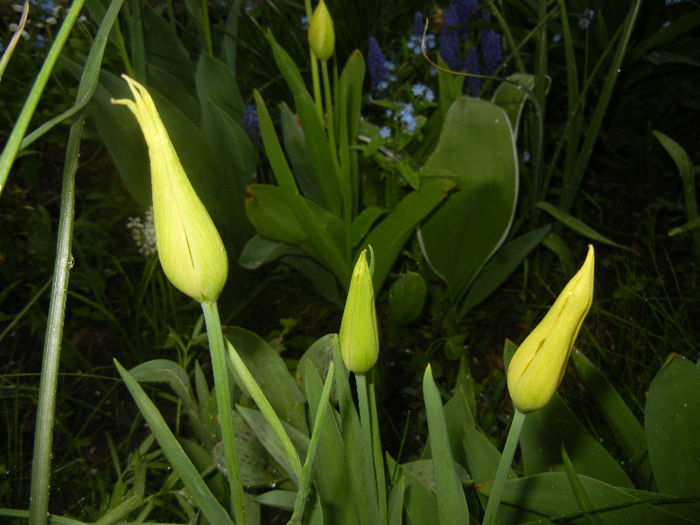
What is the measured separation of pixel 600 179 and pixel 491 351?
63 centimetres

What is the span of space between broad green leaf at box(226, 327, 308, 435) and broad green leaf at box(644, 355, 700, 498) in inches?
14.6

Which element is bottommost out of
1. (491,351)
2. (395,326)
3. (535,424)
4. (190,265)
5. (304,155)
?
(491,351)

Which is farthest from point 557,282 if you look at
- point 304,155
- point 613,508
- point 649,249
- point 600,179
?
point 613,508

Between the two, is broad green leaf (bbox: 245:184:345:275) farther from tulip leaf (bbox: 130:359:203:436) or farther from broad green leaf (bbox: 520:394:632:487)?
broad green leaf (bbox: 520:394:632:487)

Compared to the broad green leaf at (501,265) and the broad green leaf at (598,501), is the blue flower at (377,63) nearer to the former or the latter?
the broad green leaf at (501,265)

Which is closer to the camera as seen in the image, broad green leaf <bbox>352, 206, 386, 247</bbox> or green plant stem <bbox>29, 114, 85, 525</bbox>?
green plant stem <bbox>29, 114, 85, 525</bbox>

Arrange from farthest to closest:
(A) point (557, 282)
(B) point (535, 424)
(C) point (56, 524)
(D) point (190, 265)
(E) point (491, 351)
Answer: (A) point (557, 282)
(E) point (491, 351)
(B) point (535, 424)
(C) point (56, 524)
(D) point (190, 265)

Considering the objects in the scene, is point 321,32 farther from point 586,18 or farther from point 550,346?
point 586,18

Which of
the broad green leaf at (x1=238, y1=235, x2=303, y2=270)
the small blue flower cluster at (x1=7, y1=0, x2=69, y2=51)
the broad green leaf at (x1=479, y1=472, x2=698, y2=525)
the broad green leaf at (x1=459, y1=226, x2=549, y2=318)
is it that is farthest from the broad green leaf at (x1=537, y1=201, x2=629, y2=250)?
the small blue flower cluster at (x1=7, y1=0, x2=69, y2=51)

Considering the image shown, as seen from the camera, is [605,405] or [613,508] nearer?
[613,508]

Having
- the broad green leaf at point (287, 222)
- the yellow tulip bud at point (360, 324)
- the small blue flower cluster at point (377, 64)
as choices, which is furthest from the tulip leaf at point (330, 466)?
the small blue flower cluster at point (377, 64)

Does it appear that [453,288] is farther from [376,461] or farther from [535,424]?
[376,461]

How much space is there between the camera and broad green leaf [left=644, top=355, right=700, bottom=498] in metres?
0.57

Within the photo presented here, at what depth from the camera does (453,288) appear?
1.23 metres
